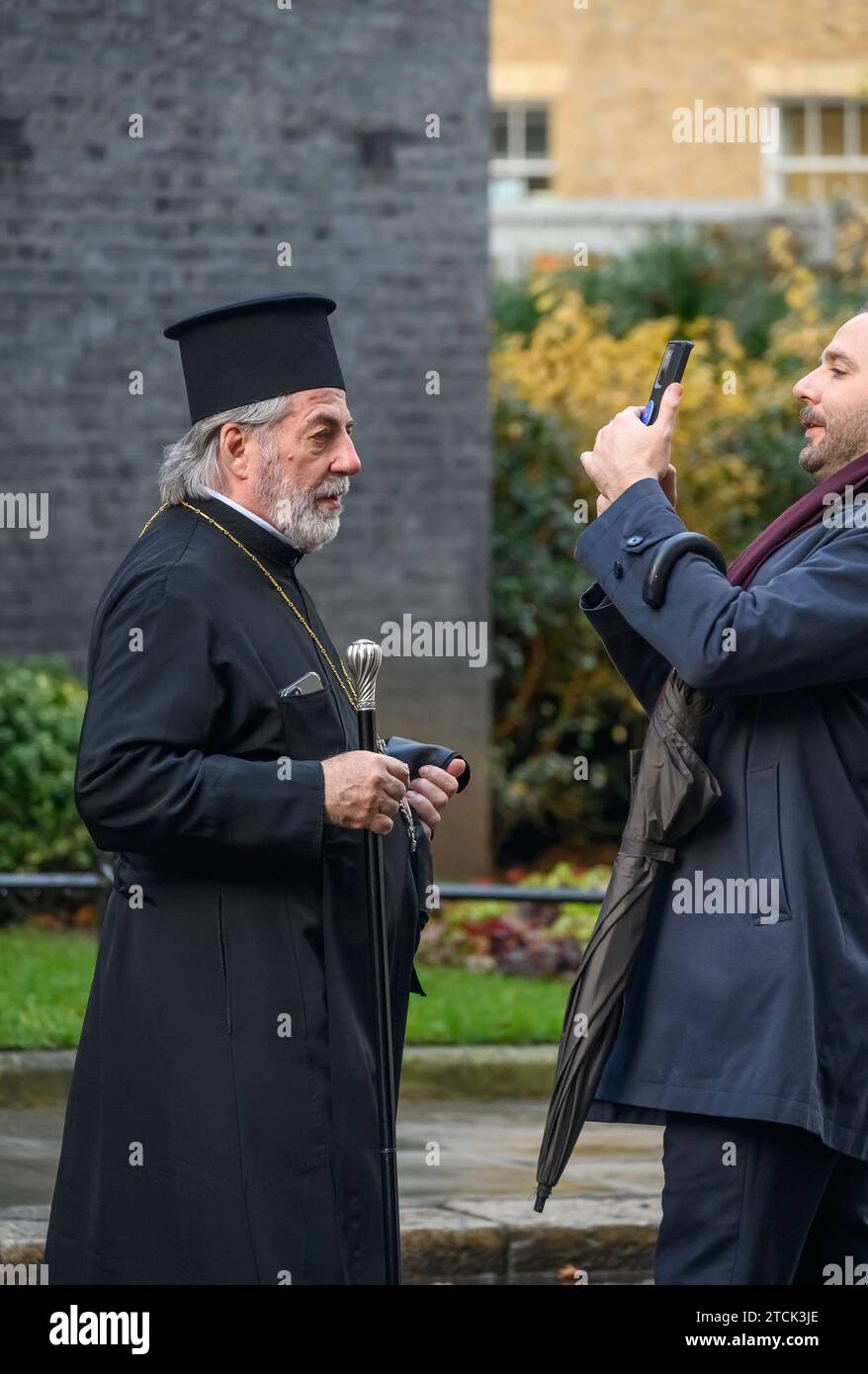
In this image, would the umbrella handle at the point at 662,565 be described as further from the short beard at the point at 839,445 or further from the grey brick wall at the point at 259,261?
the grey brick wall at the point at 259,261

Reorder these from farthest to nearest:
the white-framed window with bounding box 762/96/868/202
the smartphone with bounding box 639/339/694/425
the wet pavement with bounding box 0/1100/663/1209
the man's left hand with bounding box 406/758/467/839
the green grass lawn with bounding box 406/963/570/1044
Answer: the white-framed window with bounding box 762/96/868/202 < the green grass lawn with bounding box 406/963/570/1044 < the wet pavement with bounding box 0/1100/663/1209 < the man's left hand with bounding box 406/758/467/839 < the smartphone with bounding box 639/339/694/425

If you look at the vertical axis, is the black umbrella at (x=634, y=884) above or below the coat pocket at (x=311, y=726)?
below

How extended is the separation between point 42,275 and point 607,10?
1620 centimetres

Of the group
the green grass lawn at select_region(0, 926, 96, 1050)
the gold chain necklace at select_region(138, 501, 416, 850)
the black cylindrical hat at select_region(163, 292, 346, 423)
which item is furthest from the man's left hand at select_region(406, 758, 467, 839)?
the green grass lawn at select_region(0, 926, 96, 1050)

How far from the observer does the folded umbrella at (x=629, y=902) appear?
3.60 m

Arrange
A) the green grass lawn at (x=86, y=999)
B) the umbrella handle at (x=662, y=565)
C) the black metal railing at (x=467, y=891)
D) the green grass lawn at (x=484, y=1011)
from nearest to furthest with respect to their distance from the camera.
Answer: the umbrella handle at (x=662, y=565)
the green grass lawn at (x=86, y=999)
the black metal railing at (x=467, y=891)
the green grass lawn at (x=484, y=1011)

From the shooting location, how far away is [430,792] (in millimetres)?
4098

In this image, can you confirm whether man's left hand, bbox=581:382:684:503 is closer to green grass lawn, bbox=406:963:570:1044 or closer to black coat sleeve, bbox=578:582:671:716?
black coat sleeve, bbox=578:582:671:716

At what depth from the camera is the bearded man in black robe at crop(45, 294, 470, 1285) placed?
3514mm

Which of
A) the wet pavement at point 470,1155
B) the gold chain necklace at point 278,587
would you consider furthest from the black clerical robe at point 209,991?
the wet pavement at point 470,1155

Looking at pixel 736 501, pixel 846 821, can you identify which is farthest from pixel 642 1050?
pixel 736 501

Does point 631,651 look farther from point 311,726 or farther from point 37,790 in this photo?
point 37,790

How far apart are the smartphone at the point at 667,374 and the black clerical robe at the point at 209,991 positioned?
865 millimetres

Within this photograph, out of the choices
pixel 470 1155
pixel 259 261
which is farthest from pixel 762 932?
pixel 259 261
